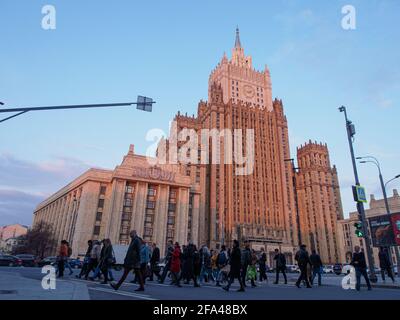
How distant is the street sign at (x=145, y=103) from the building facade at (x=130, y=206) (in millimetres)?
50625

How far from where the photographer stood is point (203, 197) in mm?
79562

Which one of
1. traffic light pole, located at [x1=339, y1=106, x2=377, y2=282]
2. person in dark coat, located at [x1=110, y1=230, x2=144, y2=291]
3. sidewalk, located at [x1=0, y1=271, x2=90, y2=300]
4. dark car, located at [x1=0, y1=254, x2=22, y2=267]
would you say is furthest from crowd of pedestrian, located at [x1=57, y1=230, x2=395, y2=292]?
dark car, located at [x1=0, y1=254, x2=22, y2=267]

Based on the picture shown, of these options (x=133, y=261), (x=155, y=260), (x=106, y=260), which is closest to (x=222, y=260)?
(x=155, y=260)

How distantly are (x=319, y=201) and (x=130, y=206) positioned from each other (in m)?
68.4

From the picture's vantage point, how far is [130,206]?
211ft

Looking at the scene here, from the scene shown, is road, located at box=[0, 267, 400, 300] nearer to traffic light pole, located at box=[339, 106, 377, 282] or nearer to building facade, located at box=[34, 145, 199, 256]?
traffic light pole, located at box=[339, 106, 377, 282]

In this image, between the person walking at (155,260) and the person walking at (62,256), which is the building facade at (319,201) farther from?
the person walking at (62,256)

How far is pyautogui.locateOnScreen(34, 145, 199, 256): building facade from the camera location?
61312mm

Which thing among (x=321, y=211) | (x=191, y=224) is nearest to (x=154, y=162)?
(x=191, y=224)

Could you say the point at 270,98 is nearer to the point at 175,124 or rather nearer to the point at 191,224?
the point at 175,124

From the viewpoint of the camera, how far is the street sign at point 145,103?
1338 cm

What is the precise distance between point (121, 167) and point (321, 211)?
7060cm

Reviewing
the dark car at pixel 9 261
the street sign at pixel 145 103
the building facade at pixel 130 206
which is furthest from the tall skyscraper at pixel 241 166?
the street sign at pixel 145 103

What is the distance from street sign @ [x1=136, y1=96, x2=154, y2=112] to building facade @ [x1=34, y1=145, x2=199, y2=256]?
5062 centimetres
